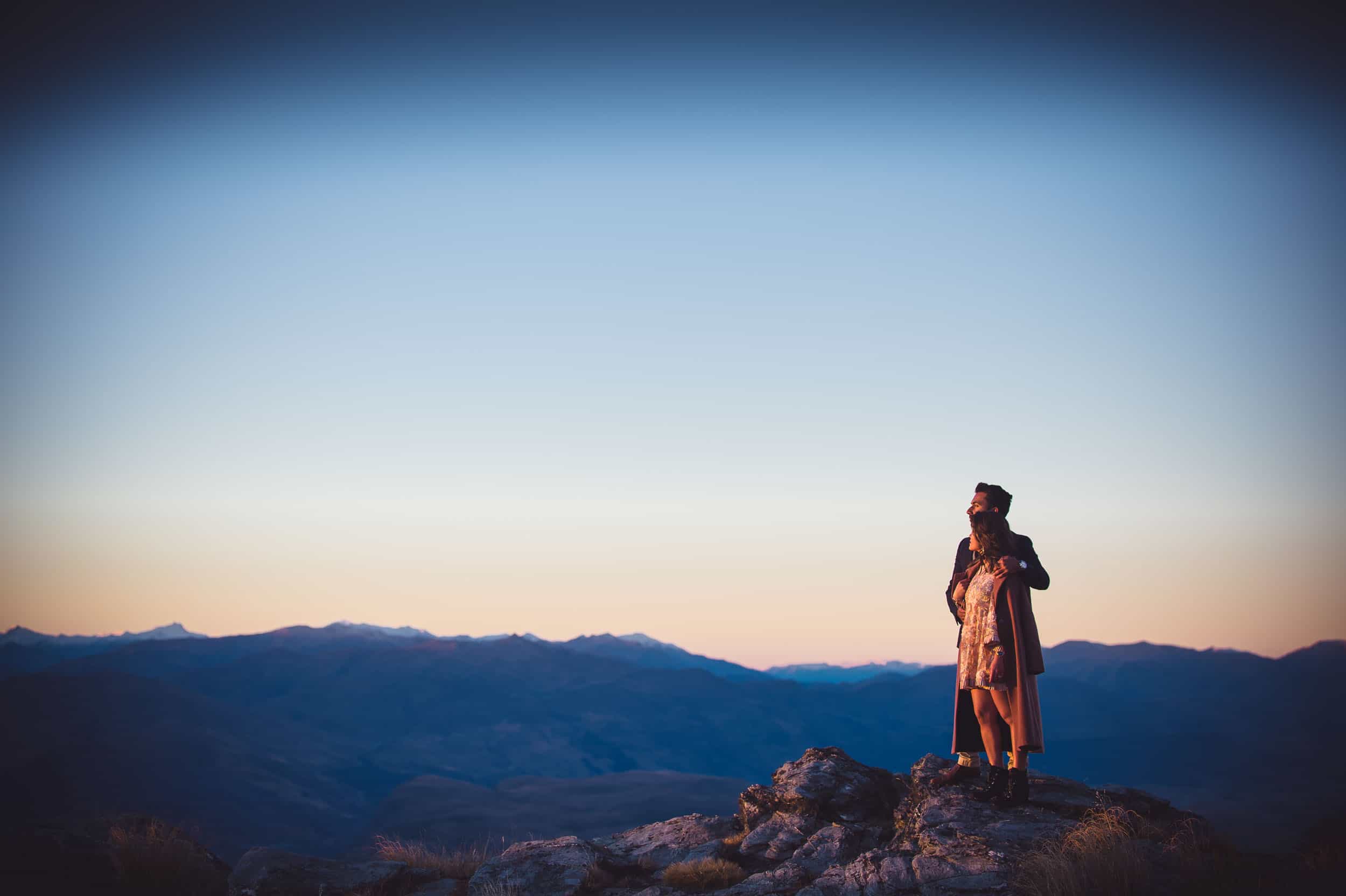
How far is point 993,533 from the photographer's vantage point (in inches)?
323

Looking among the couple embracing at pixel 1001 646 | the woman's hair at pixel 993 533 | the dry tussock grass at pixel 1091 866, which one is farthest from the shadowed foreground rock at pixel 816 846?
the woman's hair at pixel 993 533

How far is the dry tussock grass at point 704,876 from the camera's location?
8258 mm

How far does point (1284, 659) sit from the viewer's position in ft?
469

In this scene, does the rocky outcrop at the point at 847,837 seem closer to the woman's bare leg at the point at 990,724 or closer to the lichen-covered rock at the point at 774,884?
the lichen-covered rock at the point at 774,884

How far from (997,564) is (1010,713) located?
137 cm

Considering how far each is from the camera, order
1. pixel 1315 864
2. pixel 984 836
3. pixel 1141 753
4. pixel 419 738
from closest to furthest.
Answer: pixel 1315 864
pixel 984 836
pixel 1141 753
pixel 419 738

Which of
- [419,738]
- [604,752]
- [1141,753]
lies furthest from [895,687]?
[419,738]

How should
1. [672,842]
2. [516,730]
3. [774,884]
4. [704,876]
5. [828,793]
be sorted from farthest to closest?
[516,730] → [672,842] → [828,793] → [704,876] → [774,884]

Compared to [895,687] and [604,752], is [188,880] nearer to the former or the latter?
[604,752]

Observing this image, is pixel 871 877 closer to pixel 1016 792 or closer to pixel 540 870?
pixel 1016 792

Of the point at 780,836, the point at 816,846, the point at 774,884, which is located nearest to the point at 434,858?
the point at 780,836

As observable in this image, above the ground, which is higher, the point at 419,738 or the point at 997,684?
the point at 997,684

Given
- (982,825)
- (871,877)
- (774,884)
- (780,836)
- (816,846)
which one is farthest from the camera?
(780,836)

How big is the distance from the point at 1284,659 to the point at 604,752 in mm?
112809
